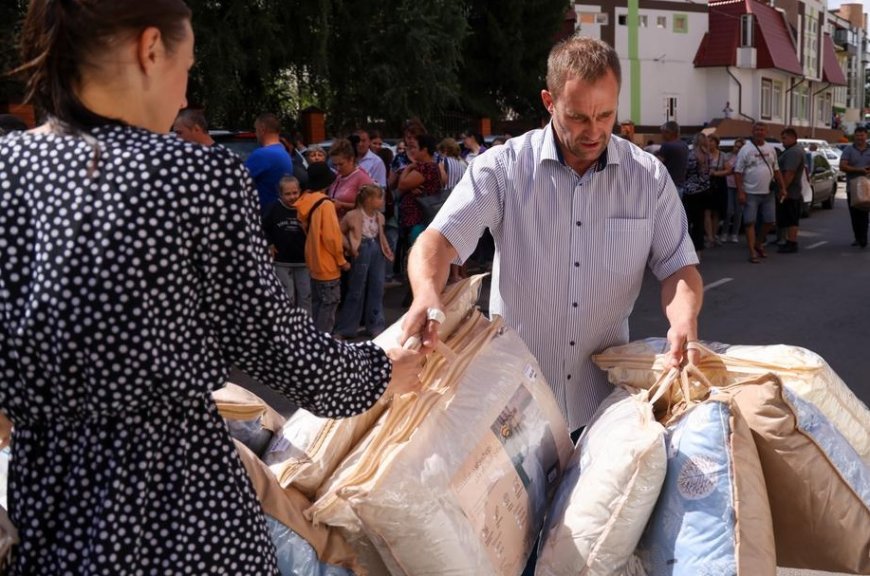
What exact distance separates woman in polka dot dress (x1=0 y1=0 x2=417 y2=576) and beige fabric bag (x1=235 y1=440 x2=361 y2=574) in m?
0.36

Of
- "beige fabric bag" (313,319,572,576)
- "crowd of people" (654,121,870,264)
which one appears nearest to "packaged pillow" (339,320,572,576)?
"beige fabric bag" (313,319,572,576)

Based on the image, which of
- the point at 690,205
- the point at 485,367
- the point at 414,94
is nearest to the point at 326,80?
the point at 414,94

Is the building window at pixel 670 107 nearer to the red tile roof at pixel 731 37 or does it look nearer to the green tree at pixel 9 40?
the red tile roof at pixel 731 37

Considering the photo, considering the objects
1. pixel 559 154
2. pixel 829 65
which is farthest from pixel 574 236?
pixel 829 65

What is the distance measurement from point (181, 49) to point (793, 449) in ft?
5.30

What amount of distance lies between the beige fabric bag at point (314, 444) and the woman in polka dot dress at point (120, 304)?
484 mm

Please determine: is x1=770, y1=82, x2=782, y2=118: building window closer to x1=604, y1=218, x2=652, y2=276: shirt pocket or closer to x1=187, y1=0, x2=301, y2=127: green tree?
x1=187, y1=0, x2=301, y2=127: green tree

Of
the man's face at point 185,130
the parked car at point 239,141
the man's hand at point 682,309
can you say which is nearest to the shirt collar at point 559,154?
the man's hand at point 682,309

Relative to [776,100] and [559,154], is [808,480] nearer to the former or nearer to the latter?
[559,154]

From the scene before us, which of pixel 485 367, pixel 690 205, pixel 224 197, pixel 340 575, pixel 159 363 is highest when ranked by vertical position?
pixel 224 197

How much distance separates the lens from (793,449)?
225 centimetres

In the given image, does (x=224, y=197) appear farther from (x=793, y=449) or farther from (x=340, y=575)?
(x=793, y=449)

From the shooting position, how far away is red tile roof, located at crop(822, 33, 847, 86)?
60938 mm

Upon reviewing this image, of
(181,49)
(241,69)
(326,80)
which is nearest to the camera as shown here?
(181,49)
